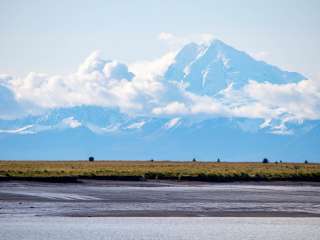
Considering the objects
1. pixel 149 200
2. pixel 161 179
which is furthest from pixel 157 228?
pixel 161 179

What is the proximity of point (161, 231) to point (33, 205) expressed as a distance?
429 inches

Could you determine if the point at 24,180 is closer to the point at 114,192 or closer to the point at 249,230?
the point at 114,192

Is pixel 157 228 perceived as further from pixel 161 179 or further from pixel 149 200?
pixel 161 179

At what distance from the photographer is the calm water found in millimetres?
37188

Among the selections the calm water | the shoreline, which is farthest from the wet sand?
the calm water

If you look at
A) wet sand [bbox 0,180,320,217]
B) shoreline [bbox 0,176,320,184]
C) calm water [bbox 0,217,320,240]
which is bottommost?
calm water [bbox 0,217,320,240]

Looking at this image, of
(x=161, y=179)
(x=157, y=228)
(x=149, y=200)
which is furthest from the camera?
(x=161, y=179)

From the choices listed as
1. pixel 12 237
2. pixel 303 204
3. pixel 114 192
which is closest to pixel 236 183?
pixel 114 192

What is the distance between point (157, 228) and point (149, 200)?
42.3ft

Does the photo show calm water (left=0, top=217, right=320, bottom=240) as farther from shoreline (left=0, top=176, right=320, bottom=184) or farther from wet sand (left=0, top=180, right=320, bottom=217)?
shoreline (left=0, top=176, right=320, bottom=184)

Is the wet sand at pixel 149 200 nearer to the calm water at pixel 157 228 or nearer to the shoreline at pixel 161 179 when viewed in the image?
the shoreline at pixel 161 179

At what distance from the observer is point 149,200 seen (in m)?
52.6

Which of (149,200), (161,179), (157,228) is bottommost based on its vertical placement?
(157,228)

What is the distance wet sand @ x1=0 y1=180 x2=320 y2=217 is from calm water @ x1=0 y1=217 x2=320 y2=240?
86.2 inches
